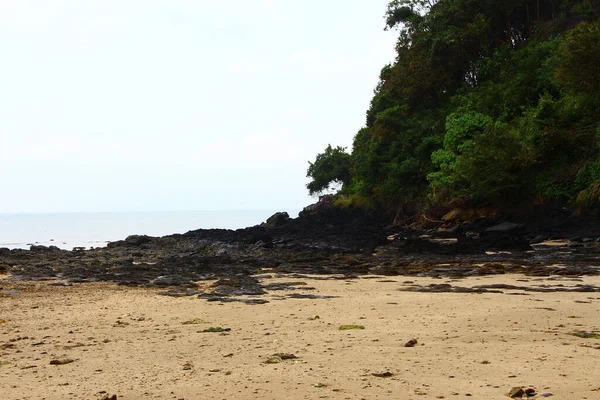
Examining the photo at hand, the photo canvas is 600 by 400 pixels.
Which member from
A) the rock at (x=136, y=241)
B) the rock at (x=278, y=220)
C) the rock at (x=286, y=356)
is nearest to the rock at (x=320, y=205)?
the rock at (x=278, y=220)

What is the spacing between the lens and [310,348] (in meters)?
6.38

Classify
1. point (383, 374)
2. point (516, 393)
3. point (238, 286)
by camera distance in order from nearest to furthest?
point (516, 393), point (383, 374), point (238, 286)

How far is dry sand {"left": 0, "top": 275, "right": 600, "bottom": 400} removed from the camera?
493 centimetres

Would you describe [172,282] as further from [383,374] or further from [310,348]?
[383,374]

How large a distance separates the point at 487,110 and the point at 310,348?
31618 millimetres

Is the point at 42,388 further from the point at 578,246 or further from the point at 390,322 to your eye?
the point at 578,246

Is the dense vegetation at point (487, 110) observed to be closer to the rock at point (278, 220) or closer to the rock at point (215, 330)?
the rock at point (278, 220)

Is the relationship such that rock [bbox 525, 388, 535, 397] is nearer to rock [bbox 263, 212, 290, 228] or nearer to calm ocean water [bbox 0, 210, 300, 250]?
calm ocean water [bbox 0, 210, 300, 250]

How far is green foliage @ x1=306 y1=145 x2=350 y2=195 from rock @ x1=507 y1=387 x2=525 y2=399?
6146 cm

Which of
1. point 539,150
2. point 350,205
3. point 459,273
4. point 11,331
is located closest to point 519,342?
point 11,331

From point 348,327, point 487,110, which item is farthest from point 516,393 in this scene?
point 487,110

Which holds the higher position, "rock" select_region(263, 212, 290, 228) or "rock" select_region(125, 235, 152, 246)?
"rock" select_region(263, 212, 290, 228)

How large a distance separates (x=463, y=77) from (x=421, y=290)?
3516 cm

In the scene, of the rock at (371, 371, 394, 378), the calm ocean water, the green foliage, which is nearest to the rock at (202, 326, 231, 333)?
the rock at (371, 371, 394, 378)
